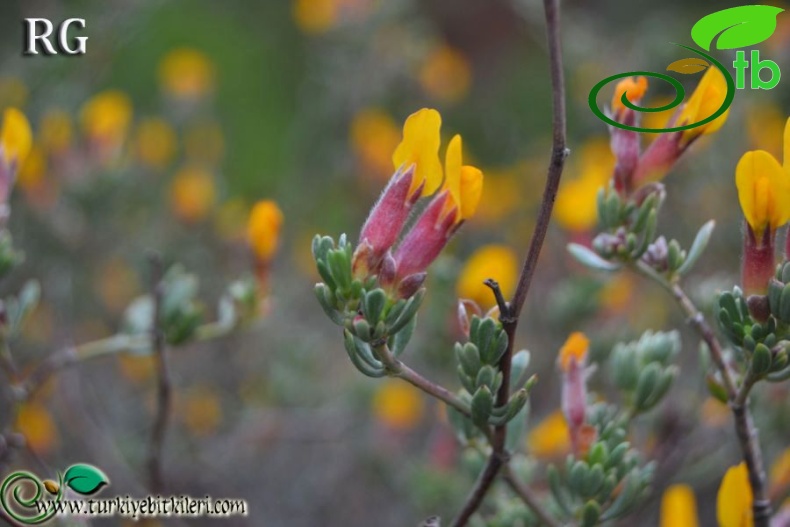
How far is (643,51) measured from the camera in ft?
9.25

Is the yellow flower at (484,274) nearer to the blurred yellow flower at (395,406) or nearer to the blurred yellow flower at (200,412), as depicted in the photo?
the blurred yellow flower at (395,406)

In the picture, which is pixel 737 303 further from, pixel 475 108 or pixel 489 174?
pixel 475 108

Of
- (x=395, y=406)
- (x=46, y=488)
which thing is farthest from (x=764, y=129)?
(x=46, y=488)

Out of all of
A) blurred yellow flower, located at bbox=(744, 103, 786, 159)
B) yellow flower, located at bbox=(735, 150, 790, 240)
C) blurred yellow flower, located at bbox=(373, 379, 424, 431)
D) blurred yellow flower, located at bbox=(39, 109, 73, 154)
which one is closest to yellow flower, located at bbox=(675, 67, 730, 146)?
yellow flower, located at bbox=(735, 150, 790, 240)

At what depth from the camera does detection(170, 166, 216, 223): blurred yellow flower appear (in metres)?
2.36

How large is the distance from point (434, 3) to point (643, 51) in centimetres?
231

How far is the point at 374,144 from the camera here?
107 inches

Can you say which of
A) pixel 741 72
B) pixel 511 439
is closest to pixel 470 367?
pixel 511 439

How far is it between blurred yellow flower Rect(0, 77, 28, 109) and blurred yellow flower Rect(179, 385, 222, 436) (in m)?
0.88

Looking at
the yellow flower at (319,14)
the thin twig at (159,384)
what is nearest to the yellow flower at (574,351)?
the thin twig at (159,384)

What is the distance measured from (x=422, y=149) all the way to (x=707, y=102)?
33cm

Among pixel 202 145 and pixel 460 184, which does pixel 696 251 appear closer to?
pixel 460 184

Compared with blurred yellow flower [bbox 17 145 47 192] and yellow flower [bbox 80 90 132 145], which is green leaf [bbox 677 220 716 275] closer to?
yellow flower [bbox 80 90 132 145]

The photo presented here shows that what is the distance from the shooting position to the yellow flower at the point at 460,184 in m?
0.83
